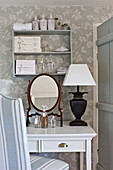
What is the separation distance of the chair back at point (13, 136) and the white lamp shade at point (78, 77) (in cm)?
98

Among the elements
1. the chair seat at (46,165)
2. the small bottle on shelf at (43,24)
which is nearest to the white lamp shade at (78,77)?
the small bottle on shelf at (43,24)

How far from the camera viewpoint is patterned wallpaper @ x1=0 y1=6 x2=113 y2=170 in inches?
138

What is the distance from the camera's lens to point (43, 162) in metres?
2.60

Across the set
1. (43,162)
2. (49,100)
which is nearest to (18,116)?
(43,162)

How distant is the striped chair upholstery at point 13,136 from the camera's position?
2152 millimetres

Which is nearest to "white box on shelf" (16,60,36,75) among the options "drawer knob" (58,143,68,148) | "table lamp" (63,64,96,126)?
"table lamp" (63,64,96,126)

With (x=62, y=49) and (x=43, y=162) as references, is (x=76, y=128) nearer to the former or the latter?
(x=43, y=162)

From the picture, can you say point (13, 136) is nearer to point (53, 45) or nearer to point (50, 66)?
point (50, 66)

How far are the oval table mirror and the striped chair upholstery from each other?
42.9 inches

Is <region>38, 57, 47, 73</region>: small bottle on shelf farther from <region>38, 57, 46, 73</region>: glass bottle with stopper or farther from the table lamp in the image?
the table lamp

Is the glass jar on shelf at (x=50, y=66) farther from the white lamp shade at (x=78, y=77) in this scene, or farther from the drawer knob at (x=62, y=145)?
the drawer knob at (x=62, y=145)

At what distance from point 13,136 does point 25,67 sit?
1329mm

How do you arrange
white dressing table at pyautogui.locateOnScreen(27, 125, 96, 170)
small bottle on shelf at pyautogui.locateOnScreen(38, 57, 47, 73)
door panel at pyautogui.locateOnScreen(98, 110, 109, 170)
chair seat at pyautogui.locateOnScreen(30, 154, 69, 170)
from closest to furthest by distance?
chair seat at pyautogui.locateOnScreen(30, 154, 69, 170) → white dressing table at pyautogui.locateOnScreen(27, 125, 96, 170) → door panel at pyautogui.locateOnScreen(98, 110, 109, 170) → small bottle on shelf at pyautogui.locateOnScreen(38, 57, 47, 73)

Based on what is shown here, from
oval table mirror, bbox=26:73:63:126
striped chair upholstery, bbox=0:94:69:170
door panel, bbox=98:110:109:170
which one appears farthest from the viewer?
oval table mirror, bbox=26:73:63:126
